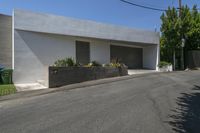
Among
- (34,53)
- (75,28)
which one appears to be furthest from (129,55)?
(34,53)

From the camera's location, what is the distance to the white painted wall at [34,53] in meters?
12.7

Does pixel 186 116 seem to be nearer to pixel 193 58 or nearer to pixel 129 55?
pixel 129 55

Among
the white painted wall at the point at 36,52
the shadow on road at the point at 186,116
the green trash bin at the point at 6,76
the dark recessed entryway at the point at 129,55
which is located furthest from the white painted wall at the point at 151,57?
the green trash bin at the point at 6,76

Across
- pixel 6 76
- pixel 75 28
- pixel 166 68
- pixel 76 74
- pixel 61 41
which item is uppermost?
pixel 75 28

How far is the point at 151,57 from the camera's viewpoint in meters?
20.5

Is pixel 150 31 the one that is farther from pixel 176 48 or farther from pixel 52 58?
pixel 52 58

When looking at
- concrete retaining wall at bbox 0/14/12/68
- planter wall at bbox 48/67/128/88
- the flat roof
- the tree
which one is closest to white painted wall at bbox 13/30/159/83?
the flat roof

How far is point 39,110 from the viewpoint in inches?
263

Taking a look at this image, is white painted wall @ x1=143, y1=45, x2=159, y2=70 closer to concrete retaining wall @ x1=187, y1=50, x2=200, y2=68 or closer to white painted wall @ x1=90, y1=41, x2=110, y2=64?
concrete retaining wall @ x1=187, y1=50, x2=200, y2=68

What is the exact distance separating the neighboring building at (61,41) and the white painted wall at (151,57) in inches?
3.7

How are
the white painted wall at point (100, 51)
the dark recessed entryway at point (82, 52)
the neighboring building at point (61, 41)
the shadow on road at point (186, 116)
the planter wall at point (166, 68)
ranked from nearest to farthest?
the shadow on road at point (186, 116) < the neighboring building at point (61, 41) < the dark recessed entryway at point (82, 52) < the white painted wall at point (100, 51) < the planter wall at point (166, 68)

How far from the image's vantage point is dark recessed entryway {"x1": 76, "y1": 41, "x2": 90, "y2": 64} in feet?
52.4

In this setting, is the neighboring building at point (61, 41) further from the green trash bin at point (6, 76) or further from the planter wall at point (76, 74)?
the planter wall at point (76, 74)

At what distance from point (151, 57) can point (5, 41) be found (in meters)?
13.1
